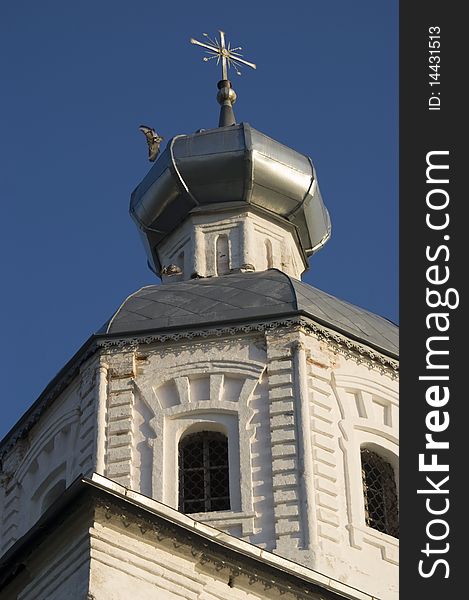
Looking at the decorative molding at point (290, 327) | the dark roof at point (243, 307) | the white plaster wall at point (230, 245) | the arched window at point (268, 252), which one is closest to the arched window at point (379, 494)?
the decorative molding at point (290, 327)

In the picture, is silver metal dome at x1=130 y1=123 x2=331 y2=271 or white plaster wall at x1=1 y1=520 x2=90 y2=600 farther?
silver metal dome at x1=130 y1=123 x2=331 y2=271

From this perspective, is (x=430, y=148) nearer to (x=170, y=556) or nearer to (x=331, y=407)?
(x=170, y=556)

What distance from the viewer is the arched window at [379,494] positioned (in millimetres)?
17766

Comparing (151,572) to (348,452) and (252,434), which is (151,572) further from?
(348,452)

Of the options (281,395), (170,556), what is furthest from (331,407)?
(170,556)

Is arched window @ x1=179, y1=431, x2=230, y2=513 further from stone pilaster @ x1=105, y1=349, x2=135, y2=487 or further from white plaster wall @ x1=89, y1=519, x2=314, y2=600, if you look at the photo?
white plaster wall @ x1=89, y1=519, x2=314, y2=600

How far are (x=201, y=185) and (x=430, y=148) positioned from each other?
33.3ft

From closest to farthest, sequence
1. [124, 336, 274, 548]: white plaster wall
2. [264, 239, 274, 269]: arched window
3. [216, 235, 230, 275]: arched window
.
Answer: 1. [124, 336, 274, 548]: white plaster wall
2. [216, 235, 230, 275]: arched window
3. [264, 239, 274, 269]: arched window

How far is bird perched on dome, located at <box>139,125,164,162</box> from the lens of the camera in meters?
24.2

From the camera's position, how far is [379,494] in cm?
1812

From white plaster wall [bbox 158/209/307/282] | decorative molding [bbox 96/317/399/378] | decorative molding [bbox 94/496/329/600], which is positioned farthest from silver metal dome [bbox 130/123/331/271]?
decorative molding [bbox 94/496/329/600]

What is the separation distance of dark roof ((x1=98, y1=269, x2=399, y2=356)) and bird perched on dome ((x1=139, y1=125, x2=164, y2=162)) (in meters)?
4.27

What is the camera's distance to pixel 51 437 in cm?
1900

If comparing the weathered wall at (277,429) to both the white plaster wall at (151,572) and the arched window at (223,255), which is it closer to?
the white plaster wall at (151,572)
